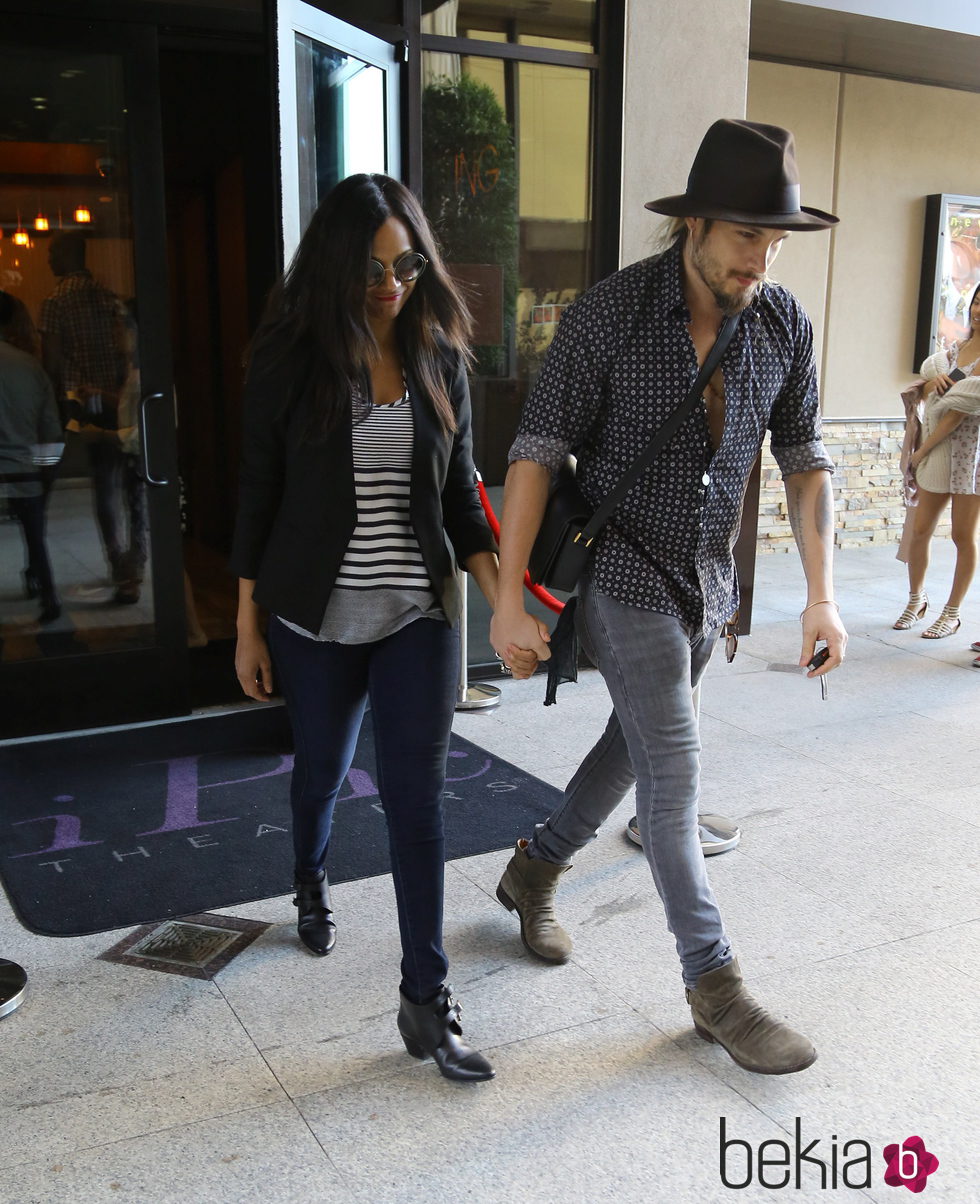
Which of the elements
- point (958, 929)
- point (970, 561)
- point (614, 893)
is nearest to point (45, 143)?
point (614, 893)

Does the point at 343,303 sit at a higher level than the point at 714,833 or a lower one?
higher

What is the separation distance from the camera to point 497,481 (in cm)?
545

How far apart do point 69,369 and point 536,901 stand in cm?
289

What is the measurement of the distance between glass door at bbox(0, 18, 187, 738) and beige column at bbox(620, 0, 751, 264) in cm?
210

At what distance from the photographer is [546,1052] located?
8.29 feet

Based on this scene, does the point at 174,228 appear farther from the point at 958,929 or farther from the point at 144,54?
the point at 958,929

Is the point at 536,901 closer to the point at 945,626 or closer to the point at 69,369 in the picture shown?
the point at 69,369

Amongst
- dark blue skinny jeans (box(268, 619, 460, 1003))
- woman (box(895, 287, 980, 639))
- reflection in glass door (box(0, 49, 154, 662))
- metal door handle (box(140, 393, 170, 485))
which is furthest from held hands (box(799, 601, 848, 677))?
woman (box(895, 287, 980, 639))

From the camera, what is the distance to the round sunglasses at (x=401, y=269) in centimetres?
238

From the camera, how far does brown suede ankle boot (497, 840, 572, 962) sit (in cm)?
293

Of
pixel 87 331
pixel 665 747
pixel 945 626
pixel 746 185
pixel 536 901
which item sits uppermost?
pixel 746 185
